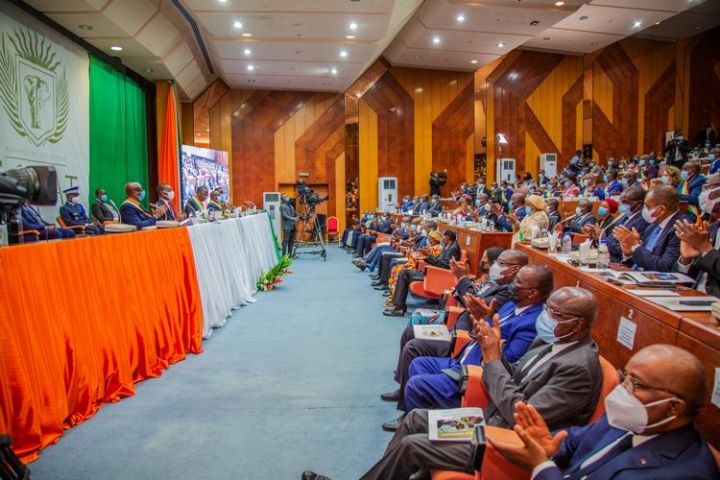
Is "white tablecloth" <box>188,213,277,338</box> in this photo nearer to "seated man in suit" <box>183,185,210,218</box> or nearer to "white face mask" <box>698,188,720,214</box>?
"seated man in suit" <box>183,185,210,218</box>

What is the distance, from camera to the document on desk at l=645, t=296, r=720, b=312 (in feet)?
5.13

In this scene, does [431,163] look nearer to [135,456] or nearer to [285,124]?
[285,124]

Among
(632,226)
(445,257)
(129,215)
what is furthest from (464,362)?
(129,215)

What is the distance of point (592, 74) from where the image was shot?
1471 cm

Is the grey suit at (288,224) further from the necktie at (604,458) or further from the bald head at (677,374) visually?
the bald head at (677,374)

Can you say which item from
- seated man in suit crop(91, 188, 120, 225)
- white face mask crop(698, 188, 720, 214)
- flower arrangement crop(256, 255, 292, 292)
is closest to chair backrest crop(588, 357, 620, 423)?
white face mask crop(698, 188, 720, 214)

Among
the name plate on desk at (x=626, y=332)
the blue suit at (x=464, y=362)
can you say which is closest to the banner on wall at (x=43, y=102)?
the blue suit at (x=464, y=362)

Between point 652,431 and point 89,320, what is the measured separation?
2.73m

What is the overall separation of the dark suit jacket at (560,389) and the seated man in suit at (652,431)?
23cm

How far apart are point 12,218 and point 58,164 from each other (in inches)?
198

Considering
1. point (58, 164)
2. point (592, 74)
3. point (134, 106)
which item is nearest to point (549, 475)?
point (58, 164)

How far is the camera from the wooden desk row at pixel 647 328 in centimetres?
131

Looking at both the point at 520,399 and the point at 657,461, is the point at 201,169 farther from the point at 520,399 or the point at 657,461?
the point at 657,461

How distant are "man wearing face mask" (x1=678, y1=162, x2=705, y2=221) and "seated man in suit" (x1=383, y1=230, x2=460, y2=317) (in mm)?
2417
